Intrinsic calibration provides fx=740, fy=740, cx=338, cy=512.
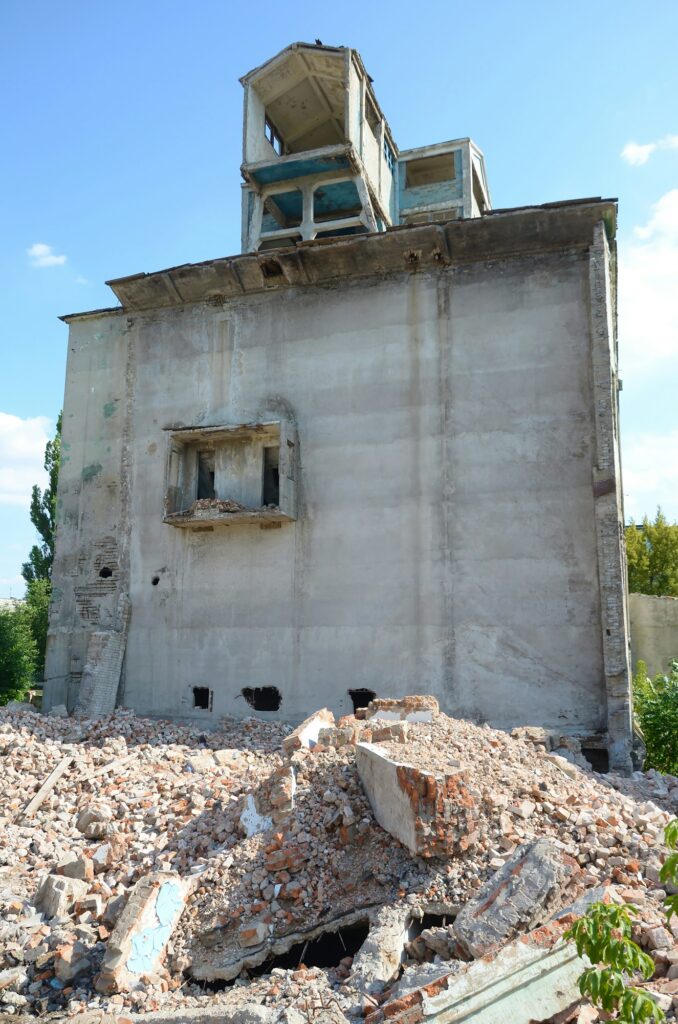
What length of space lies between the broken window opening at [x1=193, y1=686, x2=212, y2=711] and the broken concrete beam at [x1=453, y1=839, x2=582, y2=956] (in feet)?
26.9

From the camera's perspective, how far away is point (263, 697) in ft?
40.6

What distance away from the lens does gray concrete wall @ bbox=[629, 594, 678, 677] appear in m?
18.1

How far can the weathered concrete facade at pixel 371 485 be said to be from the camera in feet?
36.6

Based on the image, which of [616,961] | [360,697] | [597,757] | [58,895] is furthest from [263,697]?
[616,961]

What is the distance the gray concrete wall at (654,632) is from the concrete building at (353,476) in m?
7.87

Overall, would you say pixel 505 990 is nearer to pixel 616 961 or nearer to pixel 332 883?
pixel 616 961

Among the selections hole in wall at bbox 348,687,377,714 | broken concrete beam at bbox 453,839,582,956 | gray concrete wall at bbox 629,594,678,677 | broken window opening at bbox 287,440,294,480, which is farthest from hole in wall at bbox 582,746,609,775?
gray concrete wall at bbox 629,594,678,677

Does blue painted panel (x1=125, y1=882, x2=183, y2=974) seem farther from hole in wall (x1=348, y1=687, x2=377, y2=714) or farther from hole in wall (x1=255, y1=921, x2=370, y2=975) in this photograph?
hole in wall (x1=348, y1=687, x2=377, y2=714)

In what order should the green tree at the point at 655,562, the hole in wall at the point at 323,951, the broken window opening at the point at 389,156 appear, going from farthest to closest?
the green tree at the point at 655,562 → the broken window opening at the point at 389,156 → the hole in wall at the point at 323,951

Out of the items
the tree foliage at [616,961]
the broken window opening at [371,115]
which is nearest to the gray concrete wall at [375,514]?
the broken window opening at [371,115]

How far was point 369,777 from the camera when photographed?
6.43m

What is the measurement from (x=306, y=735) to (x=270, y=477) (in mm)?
5961

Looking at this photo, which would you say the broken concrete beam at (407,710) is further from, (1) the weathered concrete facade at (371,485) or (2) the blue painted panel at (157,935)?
(2) the blue painted panel at (157,935)

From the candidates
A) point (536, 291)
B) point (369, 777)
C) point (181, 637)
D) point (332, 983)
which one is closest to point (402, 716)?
point (369, 777)
